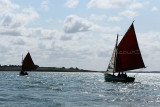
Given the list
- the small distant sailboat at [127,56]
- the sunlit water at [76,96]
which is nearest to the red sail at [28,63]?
the small distant sailboat at [127,56]

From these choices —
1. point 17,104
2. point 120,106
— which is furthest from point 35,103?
point 120,106

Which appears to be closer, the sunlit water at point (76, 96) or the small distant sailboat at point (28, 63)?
the sunlit water at point (76, 96)

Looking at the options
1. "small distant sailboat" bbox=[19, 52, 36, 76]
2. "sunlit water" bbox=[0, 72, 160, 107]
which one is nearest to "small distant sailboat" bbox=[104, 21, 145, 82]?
"sunlit water" bbox=[0, 72, 160, 107]

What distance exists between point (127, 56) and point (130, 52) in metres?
1.29

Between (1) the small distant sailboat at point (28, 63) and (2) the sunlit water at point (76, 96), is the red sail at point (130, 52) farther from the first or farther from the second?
(1) the small distant sailboat at point (28, 63)

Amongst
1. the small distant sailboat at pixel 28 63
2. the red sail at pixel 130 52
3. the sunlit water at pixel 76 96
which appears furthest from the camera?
the small distant sailboat at pixel 28 63

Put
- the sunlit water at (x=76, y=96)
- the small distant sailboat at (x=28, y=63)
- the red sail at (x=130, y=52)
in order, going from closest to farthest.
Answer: the sunlit water at (x=76, y=96)
the red sail at (x=130, y=52)
the small distant sailboat at (x=28, y=63)

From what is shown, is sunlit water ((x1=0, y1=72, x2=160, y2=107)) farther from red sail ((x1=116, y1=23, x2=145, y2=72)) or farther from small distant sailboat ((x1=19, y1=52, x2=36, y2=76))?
small distant sailboat ((x1=19, y1=52, x2=36, y2=76))

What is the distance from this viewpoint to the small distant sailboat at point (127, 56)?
69.0 m

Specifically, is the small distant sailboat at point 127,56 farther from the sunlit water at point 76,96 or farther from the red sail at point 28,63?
the red sail at point 28,63

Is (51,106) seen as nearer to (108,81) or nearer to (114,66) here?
(114,66)

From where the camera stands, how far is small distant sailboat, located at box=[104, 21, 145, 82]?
2717 inches

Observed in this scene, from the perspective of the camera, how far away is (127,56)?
230ft

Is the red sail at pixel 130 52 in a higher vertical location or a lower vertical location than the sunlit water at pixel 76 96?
higher
